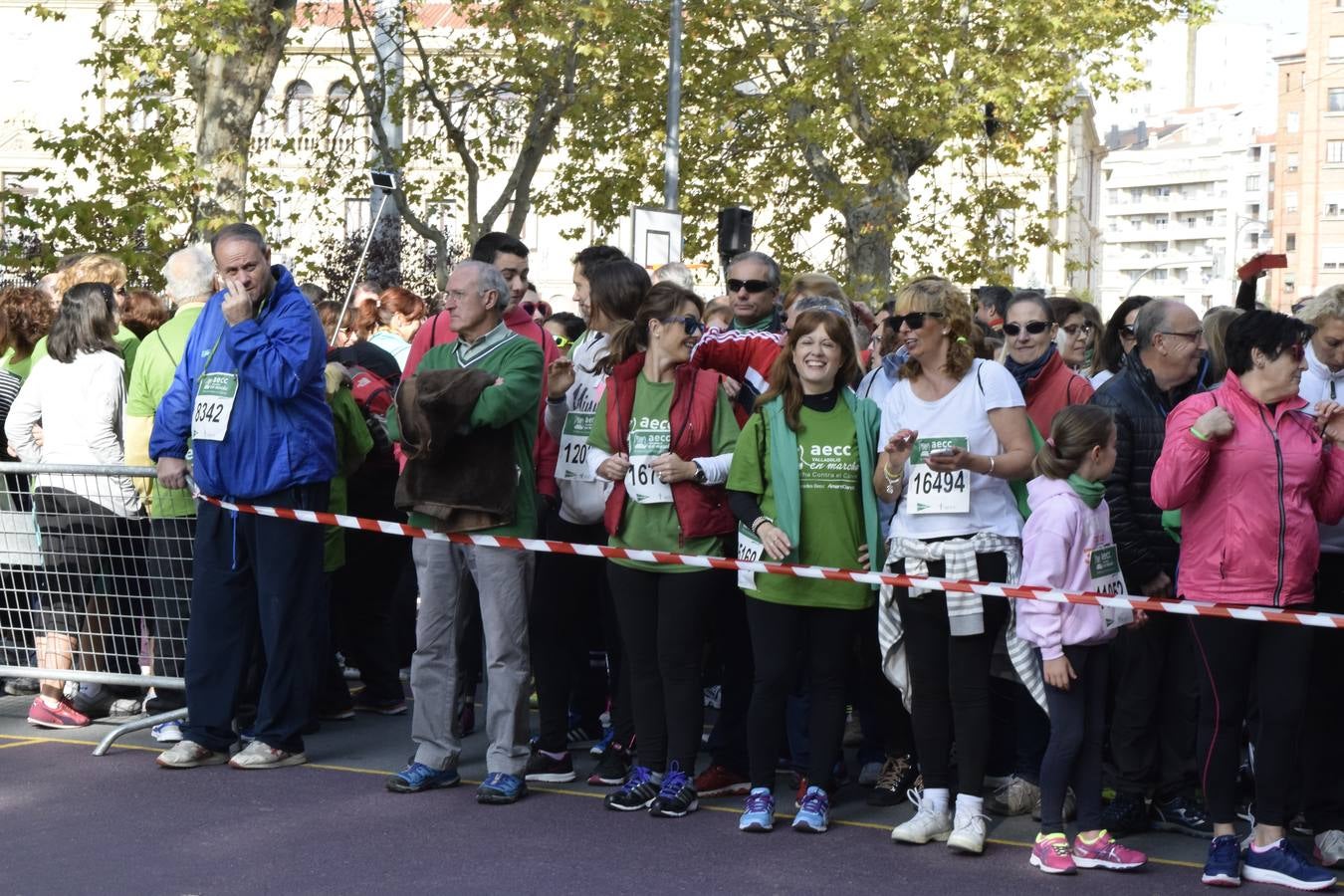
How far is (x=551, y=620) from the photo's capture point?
7672mm

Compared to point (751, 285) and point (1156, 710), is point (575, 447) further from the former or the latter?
point (1156, 710)

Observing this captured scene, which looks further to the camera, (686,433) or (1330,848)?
(686,433)

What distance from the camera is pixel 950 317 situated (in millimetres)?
6695

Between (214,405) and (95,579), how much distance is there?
1177 millimetres

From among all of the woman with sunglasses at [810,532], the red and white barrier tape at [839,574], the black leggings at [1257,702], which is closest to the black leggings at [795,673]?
the woman with sunglasses at [810,532]

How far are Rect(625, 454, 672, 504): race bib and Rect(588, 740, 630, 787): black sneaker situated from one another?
1.13 meters

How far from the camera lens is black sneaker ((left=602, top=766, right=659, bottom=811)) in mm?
7035

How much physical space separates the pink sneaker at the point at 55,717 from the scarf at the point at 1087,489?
15.8ft

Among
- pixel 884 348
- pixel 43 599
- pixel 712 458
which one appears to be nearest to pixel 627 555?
pixel 712 458

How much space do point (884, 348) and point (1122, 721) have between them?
2044 millimetres

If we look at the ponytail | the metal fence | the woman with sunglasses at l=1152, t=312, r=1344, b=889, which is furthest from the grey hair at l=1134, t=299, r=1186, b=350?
the metal fence

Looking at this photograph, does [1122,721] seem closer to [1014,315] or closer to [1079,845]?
[1079,845]

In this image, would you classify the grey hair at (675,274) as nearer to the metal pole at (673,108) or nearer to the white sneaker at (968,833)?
the white sneaker at (968,833)

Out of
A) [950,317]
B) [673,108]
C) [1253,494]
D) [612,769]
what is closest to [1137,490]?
A: [1253,494]
